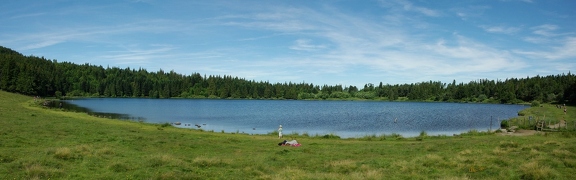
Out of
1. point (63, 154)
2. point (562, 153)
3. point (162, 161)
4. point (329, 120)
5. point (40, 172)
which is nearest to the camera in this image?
point (40, 172)

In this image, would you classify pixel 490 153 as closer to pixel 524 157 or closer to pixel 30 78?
pixel 524 157

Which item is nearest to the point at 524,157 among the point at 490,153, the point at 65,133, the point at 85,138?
the point at 490,153

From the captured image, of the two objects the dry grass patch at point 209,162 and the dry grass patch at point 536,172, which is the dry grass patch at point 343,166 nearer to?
the dry grass patch at point 209,162

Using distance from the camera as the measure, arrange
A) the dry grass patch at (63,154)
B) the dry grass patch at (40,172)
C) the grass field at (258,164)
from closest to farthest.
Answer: the dry grass patch at (40,172) < the grass field at (258,164) < the dry grass patch at (63,154)

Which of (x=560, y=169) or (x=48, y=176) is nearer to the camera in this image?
(x=48, y=176)

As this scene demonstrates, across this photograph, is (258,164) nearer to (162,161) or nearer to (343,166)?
(343,166)

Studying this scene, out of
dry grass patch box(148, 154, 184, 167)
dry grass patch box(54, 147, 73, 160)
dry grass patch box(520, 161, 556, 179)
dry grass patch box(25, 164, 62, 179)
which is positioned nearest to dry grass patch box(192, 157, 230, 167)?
dry grass patch box(148, 154, 184, 167)

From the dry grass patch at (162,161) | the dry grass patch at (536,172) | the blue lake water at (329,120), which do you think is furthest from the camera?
the blue lake water at (329,120)

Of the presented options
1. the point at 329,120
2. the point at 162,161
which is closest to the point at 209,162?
the point at 162,161

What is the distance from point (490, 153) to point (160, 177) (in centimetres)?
1793

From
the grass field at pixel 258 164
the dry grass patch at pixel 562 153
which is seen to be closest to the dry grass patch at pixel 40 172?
the grass field at pixel 258 164

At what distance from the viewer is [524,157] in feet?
63.9

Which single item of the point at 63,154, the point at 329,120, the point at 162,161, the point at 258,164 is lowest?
the point at 329,120

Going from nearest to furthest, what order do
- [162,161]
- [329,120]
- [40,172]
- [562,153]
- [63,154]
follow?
[40,172]
[162,161]
[63,154]
[562,153]
[329,120]
